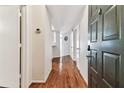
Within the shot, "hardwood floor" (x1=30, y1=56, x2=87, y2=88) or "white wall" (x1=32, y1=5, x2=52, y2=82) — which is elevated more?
"white wall" (x1=32, y1=5, x2=52, y2=82)

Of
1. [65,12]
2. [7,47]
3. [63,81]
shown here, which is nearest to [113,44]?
[7,47]

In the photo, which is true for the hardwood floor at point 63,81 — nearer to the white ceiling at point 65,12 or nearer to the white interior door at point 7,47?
the white interior door at point 7,47

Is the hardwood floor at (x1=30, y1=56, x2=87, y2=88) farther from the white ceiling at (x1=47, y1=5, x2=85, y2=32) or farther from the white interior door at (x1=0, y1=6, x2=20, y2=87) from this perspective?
the white ceiling at (x1=47, y1=5, x2=85, y2=32)

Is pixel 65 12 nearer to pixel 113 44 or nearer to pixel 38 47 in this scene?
pixel 38 47

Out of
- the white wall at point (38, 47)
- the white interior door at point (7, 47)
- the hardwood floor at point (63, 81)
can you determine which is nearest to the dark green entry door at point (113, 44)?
the white interior door at point (7, 47)

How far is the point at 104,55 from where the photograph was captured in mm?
1112

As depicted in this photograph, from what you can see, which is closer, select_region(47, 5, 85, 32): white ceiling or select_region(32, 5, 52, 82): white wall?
select_region(32, 5, 52, 82): white wall

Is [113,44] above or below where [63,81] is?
above

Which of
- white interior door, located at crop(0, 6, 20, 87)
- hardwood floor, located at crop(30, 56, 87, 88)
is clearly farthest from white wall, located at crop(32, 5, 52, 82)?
white interior door, located at crop(0, 6, 20, 87)

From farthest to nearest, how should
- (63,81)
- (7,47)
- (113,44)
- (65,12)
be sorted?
(65,12), (63,81), (7,47), (113,44)
